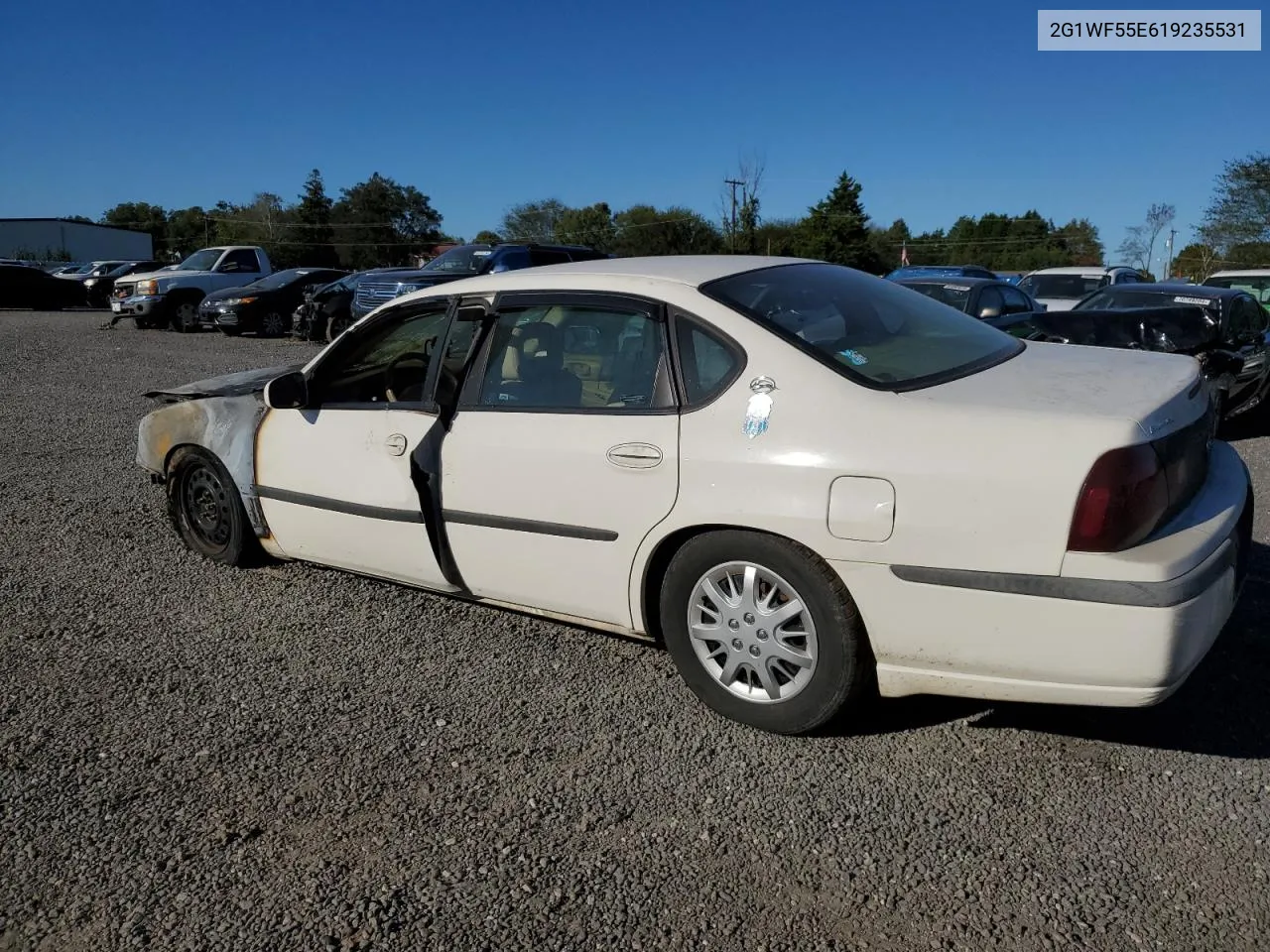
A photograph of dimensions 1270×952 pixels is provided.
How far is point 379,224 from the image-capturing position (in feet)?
261

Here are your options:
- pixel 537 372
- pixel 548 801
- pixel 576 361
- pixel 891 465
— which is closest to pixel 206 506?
pixel 537 372

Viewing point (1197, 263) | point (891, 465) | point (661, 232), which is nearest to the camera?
point (891, 465)

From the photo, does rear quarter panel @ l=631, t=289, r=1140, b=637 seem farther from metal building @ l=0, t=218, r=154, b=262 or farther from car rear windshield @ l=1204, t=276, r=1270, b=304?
metal building @ l=0, t=218, r=154, b=262

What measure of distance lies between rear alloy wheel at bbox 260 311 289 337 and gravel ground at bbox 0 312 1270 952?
49.9ft

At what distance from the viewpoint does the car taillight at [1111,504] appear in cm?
262

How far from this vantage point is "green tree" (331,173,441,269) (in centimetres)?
7781

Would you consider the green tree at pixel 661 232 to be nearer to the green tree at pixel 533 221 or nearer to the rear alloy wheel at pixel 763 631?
the green tree at pixel 533 221

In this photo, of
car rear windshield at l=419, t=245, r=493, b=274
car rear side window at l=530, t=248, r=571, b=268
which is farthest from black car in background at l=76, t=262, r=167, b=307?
car rear side window at l=530, t=248, r=571, b=268

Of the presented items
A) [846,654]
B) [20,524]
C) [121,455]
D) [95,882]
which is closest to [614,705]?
[846,654]

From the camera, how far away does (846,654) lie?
3.01 m

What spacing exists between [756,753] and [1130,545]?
129 centimetres

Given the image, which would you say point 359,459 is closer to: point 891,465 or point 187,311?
point 891,465

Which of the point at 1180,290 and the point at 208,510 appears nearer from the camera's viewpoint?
the point at 208,510

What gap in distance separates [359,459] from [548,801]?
1808 millimetres
